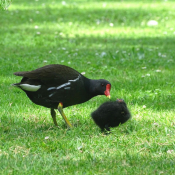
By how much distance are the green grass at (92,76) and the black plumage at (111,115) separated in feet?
0.45

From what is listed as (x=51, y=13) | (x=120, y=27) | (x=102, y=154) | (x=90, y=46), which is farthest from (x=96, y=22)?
(x=102, y=154)

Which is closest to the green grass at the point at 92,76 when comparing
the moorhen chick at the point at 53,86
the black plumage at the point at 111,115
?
the black plumage at the point at 111,115

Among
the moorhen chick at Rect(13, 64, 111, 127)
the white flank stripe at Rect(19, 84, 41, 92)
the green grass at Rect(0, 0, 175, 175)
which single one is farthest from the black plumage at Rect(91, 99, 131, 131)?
the white flank stripe at Rect(19, 84, 41, 92)

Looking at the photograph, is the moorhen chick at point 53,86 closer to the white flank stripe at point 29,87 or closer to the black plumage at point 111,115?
the white flank stripe at point 29,87

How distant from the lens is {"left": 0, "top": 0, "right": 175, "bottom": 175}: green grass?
4.18 m

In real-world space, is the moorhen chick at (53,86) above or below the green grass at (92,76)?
above

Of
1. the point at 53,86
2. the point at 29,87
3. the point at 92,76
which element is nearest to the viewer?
the point at 29,87

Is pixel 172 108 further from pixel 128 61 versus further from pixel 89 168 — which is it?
pixel 128 61

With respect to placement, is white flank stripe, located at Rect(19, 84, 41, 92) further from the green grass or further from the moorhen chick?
the green grass

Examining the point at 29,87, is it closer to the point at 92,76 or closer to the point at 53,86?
the point at 53,86

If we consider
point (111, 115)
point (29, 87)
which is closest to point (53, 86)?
point (29, 87)

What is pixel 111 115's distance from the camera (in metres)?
5.28

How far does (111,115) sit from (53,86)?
0.87 metres

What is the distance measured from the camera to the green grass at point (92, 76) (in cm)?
418
